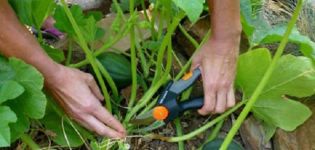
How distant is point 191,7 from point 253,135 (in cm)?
57

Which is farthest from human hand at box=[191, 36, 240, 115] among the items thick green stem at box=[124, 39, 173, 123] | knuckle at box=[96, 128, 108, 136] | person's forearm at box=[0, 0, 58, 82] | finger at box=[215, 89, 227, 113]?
person's forearm at box=[0, 0, 58, 82]

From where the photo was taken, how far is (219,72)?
1316mm

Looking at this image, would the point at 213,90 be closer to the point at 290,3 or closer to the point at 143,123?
the point at 143,123

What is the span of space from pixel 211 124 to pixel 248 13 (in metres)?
0.25

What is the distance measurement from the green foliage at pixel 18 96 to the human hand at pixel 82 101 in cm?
5

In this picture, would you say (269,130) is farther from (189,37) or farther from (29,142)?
(29,142)

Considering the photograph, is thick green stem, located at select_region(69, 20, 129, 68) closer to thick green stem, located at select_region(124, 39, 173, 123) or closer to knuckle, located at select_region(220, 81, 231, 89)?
thick green stem, located at select_region(124, 39, 173, 123)

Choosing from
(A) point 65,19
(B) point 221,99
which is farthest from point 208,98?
(A) point 65,19

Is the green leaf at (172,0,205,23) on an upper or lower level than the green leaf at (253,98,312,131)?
upper

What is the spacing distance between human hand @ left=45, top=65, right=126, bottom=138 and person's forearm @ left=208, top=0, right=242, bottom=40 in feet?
0.91

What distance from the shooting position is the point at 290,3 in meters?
1.66

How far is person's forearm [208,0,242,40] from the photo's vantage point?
1256 millimetres

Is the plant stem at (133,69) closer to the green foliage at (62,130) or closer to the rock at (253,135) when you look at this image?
the green foliage at (62,130)

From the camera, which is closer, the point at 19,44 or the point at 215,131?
the point at 19,44
